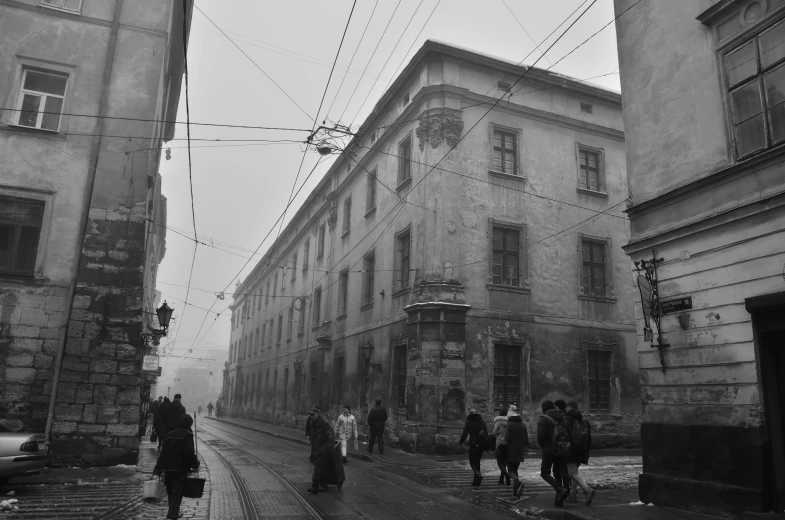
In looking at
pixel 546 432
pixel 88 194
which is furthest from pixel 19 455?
pixel 546 432

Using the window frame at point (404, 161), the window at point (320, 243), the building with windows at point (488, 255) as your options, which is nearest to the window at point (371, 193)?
the building with windows at point (488, 255)

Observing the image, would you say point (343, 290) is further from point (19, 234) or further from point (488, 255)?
point (19, 234)

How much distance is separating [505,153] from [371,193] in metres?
6.64

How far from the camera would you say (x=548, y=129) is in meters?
21.6

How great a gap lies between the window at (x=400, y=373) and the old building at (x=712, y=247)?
1067 cm

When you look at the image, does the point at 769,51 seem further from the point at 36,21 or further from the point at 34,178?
the point at 36,21

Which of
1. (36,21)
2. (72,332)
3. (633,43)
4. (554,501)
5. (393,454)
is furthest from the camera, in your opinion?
(393,454)

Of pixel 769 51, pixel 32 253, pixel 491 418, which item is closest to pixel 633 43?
pixel 769 51

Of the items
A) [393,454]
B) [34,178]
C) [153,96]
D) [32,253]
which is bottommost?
[393,454]

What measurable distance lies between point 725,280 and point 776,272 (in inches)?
32.1

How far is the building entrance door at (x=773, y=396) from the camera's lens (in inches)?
298

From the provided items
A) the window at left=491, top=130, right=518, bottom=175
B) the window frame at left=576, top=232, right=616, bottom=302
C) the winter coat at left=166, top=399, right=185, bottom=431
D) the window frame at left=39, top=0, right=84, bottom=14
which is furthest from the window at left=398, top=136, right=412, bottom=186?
the window frame at left=39, top=0, right=84, bottom=14

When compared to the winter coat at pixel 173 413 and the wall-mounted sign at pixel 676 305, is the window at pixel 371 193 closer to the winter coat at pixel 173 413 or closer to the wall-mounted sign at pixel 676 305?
the winter coat at pixel 173 413

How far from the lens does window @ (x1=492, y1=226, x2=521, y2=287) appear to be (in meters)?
19.7
